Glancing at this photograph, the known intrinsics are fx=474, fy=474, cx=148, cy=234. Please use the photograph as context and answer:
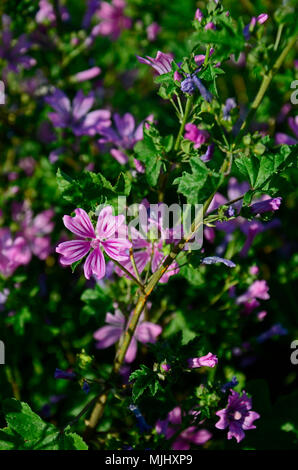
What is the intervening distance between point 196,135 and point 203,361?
2.09 feet

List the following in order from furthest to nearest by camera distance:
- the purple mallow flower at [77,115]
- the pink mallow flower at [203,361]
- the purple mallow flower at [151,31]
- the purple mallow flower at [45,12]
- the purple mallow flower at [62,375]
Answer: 1. the purple mallow flower at [151,31]
2. the purple mallow flower at [45,12]
3. the purple mallow flower at [77,115]
4. the purple mallow flower at [62,375]
5. the pink mallow flower at [203,361]

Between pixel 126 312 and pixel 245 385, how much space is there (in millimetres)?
635

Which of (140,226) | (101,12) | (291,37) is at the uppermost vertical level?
(291,37)

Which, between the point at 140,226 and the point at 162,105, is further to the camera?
Result: the point at 162,105

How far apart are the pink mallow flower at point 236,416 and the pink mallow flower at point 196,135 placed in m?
0.74

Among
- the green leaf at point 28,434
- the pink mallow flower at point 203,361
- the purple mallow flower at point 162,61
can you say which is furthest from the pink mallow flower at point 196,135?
the green leaf at point 28,434

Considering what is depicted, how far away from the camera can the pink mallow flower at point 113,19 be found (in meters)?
3.02

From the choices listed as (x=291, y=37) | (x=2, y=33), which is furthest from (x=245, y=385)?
(x=2, y=33)

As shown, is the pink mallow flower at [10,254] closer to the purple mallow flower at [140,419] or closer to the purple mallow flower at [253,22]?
the purple mallow flower at [140,419]

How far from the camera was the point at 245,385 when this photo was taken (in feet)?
6.07

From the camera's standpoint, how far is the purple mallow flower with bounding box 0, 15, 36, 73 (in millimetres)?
2258

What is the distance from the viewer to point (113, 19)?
3.17 m

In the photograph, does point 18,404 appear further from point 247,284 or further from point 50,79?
point 50,79

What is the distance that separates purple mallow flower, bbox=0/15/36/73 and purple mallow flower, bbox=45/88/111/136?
1.01 feet
